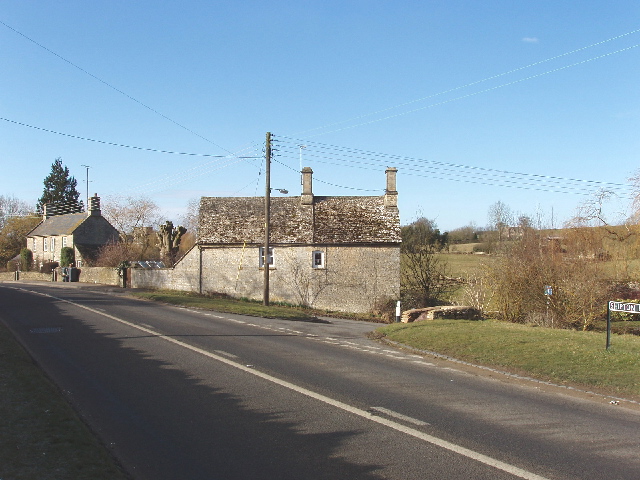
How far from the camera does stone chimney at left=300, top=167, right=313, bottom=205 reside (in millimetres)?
39062

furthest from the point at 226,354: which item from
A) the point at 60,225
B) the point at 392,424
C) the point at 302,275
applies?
the point at 60,225

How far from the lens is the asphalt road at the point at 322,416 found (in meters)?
5.88

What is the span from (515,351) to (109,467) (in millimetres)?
9788

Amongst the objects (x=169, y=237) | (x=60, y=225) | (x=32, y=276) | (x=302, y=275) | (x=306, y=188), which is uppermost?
(x=306, y=188)

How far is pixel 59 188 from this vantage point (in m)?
92.5

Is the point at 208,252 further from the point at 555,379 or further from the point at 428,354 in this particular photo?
the point at 555,379

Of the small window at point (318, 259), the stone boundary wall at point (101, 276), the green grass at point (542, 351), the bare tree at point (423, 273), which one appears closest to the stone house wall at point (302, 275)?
the small window at point (318, 259)

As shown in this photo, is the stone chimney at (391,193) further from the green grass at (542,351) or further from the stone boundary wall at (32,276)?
the stone boundary wall at (32,276)

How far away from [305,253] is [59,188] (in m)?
71.5

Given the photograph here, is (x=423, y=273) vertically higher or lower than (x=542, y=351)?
higher

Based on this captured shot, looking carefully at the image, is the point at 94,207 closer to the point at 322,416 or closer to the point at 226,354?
the point at 226,354

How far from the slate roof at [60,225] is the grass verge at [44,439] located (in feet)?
178

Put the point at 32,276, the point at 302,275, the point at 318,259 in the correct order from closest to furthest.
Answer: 1. the point at 302,275
2. the point at 318,259
3. the point at 32,276

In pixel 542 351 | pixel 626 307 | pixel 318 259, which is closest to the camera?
pixel 626 307
